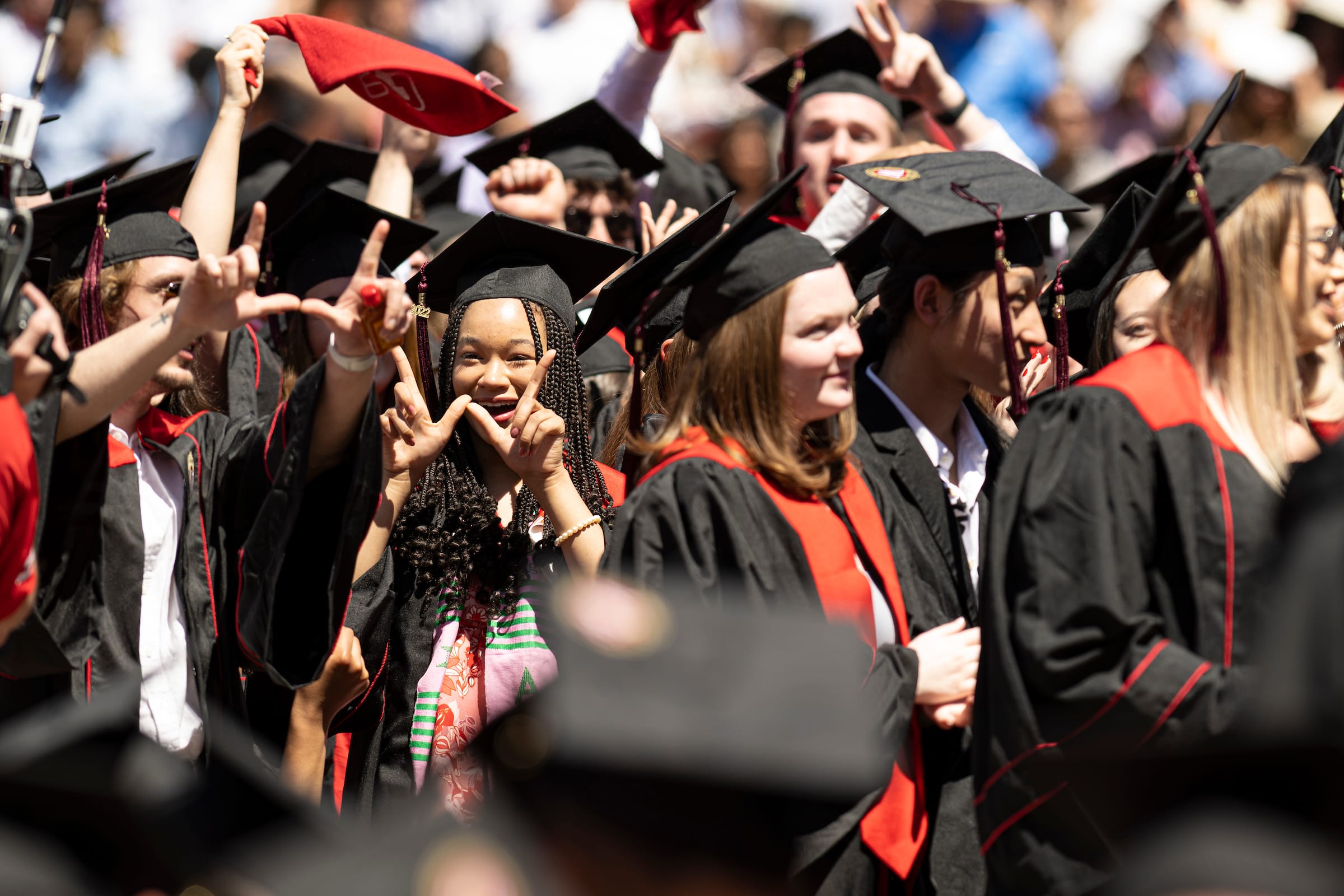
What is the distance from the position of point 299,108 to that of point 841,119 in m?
3.73

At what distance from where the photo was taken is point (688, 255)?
3828 millimetres

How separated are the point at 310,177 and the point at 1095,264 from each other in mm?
3002

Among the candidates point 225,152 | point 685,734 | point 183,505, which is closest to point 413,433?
point 183,505

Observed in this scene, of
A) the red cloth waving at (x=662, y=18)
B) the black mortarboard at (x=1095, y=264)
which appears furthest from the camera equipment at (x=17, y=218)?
the red cloth waving at (x=662, y=18)

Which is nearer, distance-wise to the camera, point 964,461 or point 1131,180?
point 964,461

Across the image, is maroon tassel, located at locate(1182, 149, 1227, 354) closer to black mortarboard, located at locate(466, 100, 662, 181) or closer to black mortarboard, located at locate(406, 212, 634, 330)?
black mortarboard, located at locate(406, 212, 634, 330)

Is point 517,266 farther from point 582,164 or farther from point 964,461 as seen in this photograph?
point 582,164

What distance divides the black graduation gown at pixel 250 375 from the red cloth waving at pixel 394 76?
80cm

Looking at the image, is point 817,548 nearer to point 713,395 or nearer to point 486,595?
point 713,395

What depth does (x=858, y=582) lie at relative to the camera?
304cm

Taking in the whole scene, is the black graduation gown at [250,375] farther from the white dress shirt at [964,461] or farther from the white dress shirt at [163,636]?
the white dress shirt at [964,461]

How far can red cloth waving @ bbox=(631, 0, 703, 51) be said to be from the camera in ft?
17.3

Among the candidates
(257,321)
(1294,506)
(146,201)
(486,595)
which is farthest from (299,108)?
(1294,506)

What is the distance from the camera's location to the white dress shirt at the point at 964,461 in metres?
3.55
